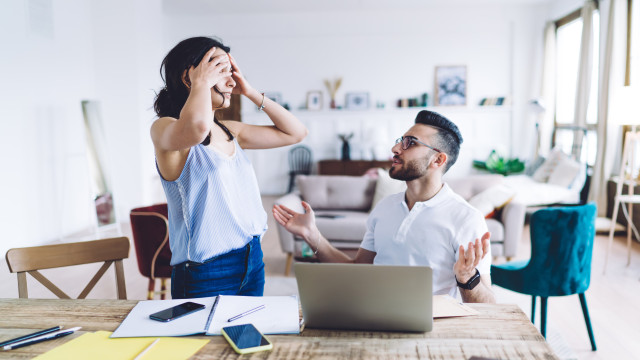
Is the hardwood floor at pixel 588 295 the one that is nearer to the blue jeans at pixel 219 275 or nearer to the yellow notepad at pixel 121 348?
the blue jeans at pixel 219 275

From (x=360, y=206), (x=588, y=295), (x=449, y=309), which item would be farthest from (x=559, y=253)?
(x=360, y=206)

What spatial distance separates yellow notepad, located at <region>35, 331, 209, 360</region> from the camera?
3.52 feet

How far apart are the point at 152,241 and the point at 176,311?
6.26 feet

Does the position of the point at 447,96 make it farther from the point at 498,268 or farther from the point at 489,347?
the point at 489,347

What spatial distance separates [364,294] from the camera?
1.10 meters

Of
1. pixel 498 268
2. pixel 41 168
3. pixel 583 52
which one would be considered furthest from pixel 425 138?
pixel 583 52

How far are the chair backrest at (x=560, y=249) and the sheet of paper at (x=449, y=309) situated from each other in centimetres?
135

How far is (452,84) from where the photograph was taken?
837 cm

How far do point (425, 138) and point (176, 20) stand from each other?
795 cm

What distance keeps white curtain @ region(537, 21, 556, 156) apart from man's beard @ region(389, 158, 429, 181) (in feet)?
21.2

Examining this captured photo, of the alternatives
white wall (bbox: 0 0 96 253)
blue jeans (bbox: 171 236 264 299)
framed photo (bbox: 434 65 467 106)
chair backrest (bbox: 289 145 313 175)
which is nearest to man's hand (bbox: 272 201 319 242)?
blue jeans (bbox: 171 236 264 299)

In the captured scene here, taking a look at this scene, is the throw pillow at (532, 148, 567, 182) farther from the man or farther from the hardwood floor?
the man

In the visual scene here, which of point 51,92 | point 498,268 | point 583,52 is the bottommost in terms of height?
point 498,268

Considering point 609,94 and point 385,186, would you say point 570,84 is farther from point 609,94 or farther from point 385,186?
point 385,186
